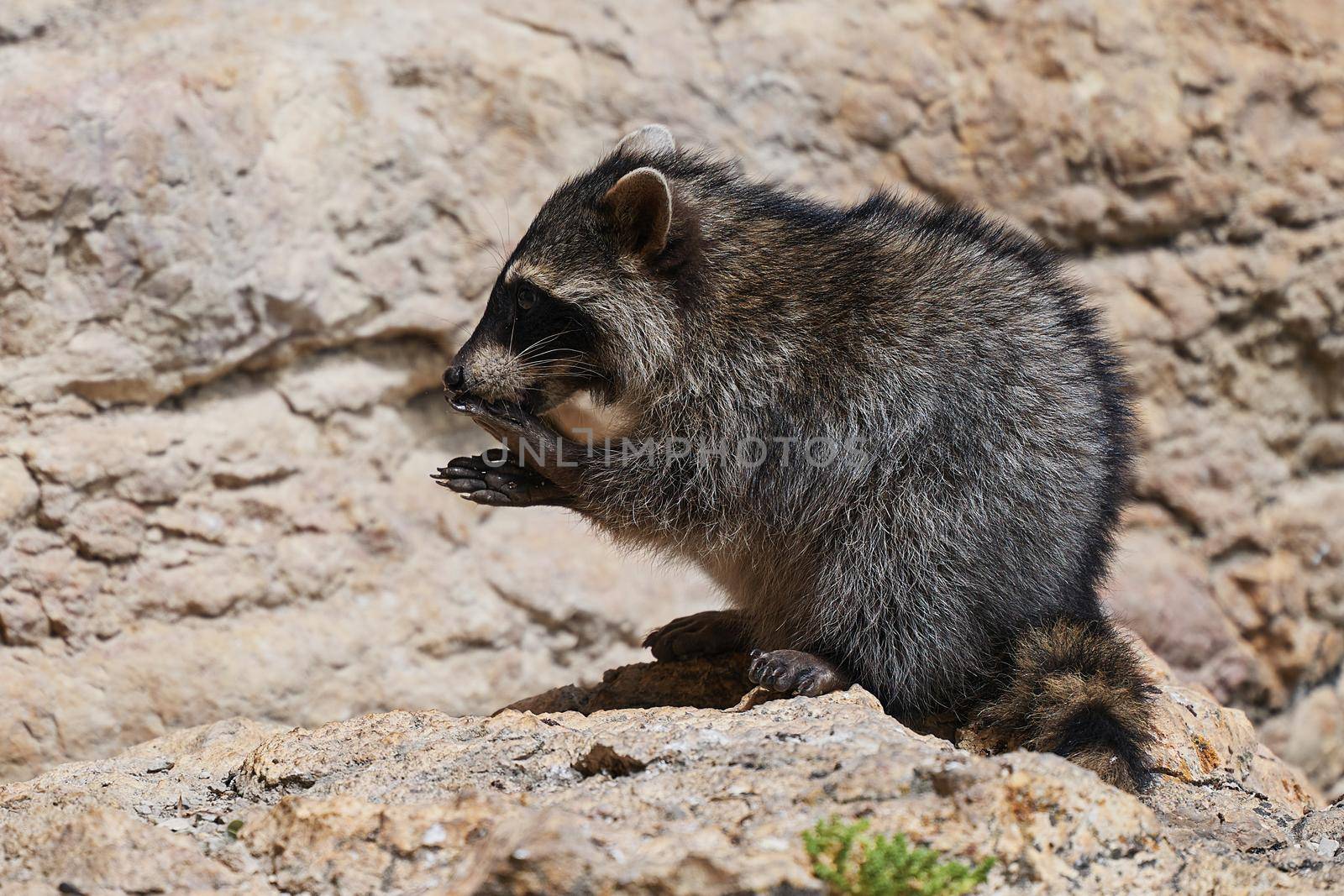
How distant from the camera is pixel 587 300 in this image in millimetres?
4965

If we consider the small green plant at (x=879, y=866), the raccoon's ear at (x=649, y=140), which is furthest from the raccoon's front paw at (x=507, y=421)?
the small green plant at (x=879, y=866)

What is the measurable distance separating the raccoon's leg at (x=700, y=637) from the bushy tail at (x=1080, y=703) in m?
1.07

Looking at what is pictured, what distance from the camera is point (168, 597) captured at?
6.45 meters

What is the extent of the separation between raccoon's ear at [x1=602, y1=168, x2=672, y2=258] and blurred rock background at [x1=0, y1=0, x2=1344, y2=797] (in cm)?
227

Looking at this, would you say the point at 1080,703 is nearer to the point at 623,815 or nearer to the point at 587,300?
the point at 623,815

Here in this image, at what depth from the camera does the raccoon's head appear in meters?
4.92

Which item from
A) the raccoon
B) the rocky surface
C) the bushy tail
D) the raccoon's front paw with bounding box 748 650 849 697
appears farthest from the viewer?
the raccoon

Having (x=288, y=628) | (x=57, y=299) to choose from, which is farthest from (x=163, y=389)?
(x=288, y=628)

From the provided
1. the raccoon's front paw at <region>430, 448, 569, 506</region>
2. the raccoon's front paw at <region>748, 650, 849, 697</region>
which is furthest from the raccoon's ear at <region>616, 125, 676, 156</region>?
the raccoon's front paw at <region>748, 650, 849, 697</region>

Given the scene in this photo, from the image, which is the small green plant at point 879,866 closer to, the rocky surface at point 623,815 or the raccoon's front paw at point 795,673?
the rocky surface at point 623,815

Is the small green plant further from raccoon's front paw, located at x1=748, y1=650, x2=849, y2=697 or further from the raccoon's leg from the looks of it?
the raccoon's leg

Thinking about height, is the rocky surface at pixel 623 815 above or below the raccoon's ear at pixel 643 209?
below

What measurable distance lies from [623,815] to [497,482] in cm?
176

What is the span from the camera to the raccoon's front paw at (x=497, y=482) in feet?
15.9
